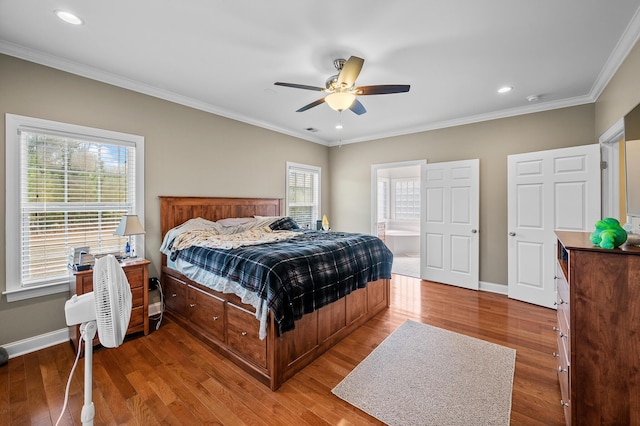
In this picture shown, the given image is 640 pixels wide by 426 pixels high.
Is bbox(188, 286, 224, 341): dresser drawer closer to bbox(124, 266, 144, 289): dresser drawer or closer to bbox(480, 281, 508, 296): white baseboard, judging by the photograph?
bbox(124, 266, 144, 289): dresser drawer

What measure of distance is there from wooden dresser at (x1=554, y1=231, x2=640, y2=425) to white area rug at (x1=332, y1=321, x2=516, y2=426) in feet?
1.68

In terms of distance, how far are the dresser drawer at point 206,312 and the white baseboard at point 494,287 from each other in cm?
379

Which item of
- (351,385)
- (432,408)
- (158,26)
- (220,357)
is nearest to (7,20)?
(158,26)

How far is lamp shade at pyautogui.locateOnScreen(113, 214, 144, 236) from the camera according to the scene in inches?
104

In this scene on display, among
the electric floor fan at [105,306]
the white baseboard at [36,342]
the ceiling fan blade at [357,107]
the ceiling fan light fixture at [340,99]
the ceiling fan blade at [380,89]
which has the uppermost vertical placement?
the ceiling fan blade at [357,107]

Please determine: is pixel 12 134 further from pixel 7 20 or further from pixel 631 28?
pixel 631 28

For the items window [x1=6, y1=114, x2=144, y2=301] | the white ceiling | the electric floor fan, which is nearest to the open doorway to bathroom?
the white ceiling

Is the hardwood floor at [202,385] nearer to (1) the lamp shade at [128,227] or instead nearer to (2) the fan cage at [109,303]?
(2) the fan cage at [109,303]

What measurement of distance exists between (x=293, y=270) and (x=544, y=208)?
3449 mm

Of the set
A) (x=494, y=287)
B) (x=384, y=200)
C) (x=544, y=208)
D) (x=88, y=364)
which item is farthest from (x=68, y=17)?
(x=384, y=200)

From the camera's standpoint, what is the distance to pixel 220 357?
7.71 feet

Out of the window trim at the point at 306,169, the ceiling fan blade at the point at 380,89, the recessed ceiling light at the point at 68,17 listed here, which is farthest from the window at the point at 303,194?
the recessed ceiling light at the point at 68,17

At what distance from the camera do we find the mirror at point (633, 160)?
1812 millimetres

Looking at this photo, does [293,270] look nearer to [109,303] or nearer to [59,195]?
[109,303]
